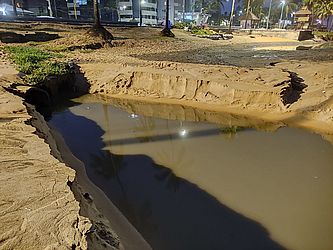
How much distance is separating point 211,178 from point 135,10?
193 feet

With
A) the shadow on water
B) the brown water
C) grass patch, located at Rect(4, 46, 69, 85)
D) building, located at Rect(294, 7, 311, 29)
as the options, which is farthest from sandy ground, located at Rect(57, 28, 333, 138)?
building, located at Rect(294, 7, 311, 29)

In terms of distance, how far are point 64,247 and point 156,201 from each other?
2.96 m

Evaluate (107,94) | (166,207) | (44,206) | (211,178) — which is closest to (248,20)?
(107,94)

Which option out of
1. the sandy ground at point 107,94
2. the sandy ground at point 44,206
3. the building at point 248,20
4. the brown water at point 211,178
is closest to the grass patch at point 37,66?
the sandy ground at point 107,94

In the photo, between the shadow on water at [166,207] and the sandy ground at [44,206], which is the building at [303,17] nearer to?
the shadow on water at [166,207]

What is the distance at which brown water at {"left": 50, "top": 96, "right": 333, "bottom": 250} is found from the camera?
4574mm

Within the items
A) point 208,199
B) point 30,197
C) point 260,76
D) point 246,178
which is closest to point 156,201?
point 208,199

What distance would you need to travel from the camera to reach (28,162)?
394 cm

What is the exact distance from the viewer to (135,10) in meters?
58.9

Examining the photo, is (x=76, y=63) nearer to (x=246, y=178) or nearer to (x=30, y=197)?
(x=246, y=178)

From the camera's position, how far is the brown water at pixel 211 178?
4574 mm

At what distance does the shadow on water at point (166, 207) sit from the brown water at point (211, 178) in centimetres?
2

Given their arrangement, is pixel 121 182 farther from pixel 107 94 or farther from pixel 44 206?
pixel 107 94

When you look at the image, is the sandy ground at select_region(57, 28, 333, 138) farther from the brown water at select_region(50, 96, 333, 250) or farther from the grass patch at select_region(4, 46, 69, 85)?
the grass patch at select_region(4, 46, 69, 85)
